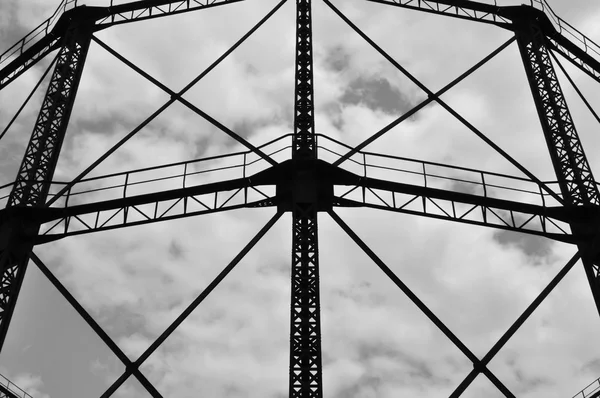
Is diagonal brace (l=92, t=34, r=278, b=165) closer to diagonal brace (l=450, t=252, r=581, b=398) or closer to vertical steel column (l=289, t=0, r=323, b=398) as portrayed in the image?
vertical steel column (l=289, t=0, r=323, b=398)

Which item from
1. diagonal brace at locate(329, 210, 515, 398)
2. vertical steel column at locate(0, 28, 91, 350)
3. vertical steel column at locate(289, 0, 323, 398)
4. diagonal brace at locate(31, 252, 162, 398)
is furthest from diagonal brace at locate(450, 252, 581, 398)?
vertical steel column at locate(0, 28, 91, 350)

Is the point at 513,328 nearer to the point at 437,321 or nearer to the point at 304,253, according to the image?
the point at 437,321

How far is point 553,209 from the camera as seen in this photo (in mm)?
20672

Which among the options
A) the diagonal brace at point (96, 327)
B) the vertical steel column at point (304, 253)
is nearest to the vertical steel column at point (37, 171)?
the diagonal brace at point (96, 327)

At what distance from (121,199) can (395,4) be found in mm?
12288

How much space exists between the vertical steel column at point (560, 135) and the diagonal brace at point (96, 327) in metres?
12.0

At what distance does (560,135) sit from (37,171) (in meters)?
16.0

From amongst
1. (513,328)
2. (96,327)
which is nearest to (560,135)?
(513,328)

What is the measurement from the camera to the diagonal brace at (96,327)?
17719mm

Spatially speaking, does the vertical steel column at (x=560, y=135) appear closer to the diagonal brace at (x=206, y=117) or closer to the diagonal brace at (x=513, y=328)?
the diagonal brace at (x=513, y=328)

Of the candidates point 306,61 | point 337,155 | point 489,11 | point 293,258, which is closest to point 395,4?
point 489,11

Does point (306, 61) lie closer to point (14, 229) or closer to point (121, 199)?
point (121, 199)

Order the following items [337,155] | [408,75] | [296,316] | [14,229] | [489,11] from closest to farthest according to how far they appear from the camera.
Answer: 1. [296,316]
2. [14,229]
3. [337,155]
4. [408,75]
5. [489,11]

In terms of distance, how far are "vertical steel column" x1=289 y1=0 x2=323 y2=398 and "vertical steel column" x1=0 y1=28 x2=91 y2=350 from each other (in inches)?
290
